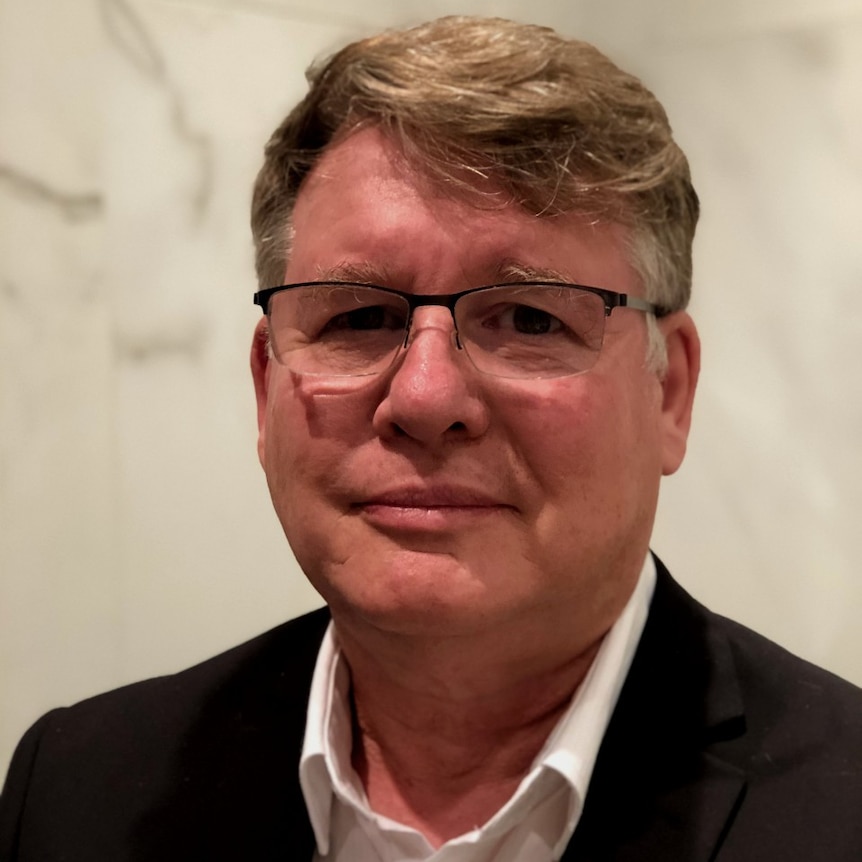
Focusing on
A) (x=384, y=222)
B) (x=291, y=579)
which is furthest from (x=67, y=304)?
(x=384, y=222)

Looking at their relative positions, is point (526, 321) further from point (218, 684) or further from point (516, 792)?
point (218, 684)

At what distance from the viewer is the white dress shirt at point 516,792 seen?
0.96 meters

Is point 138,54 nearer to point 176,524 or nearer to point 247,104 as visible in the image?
point 247,104

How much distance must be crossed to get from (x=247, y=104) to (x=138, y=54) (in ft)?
0.59

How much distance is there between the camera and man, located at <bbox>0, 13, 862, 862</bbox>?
920 mm

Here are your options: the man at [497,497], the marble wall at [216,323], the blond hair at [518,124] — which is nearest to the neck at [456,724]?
the man at [497,497]

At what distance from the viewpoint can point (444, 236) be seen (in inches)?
36.8

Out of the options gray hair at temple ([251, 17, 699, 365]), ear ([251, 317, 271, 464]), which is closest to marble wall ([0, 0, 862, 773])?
ear ([251, 317, 271, 464])

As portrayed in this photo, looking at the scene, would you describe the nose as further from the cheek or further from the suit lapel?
the suit lapel

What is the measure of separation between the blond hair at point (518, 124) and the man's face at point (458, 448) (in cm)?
3

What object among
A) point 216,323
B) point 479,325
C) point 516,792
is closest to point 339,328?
point 479,325

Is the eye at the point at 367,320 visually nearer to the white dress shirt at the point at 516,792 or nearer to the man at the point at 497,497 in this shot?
the man at the point at 497,497

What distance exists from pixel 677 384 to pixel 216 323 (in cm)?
80

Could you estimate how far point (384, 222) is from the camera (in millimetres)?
956
